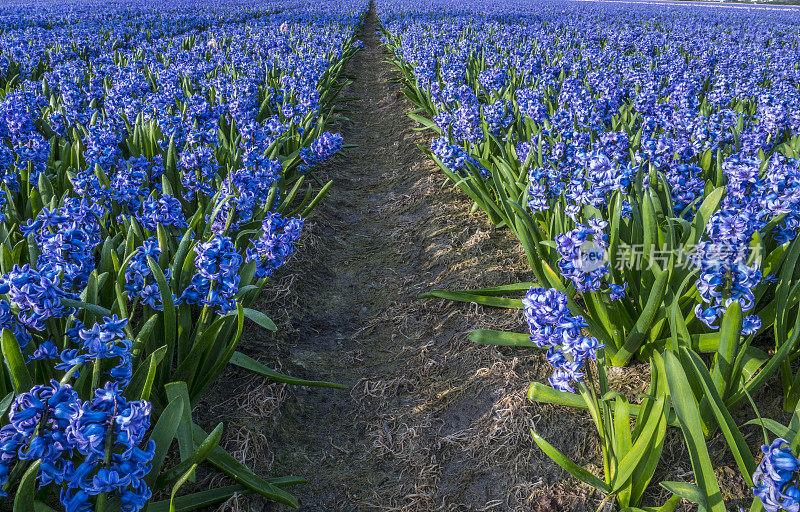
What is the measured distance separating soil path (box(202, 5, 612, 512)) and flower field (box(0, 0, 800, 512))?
0.06 ft

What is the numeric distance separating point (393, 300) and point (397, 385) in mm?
915

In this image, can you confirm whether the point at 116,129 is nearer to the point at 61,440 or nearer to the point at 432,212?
the point at 432,212

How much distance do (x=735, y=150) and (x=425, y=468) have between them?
3127mm

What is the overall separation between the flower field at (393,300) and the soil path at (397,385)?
0.7 inches

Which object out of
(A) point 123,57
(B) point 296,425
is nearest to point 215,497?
(B) point 296,425

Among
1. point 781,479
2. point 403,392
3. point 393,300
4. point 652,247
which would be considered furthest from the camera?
point 393,300

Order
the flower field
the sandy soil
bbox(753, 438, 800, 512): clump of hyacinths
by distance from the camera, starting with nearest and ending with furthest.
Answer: bbox(753, 438, 800, 512): clump of hyacinths < the flower field < the sandy soil

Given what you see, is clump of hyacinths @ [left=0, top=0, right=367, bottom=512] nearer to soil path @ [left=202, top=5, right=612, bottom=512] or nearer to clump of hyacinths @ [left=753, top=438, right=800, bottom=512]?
soil path @ [left=202, top=5, right=612, bottom=512]

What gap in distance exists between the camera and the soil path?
7.65 ft

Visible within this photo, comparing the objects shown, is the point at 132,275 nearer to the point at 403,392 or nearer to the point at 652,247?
the point at 403,392

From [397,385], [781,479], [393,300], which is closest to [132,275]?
[397,385]

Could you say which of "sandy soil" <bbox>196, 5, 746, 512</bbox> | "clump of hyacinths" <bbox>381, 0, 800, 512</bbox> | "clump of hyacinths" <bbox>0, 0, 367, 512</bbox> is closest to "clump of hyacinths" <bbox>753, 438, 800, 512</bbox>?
"clump of hyacinths" <bbox>381, 0, 800, 512</bbox>

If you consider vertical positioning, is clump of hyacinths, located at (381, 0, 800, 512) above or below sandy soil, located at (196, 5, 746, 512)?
above

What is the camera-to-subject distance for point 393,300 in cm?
375
